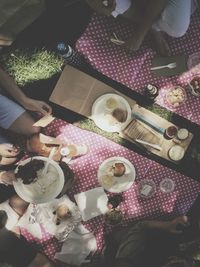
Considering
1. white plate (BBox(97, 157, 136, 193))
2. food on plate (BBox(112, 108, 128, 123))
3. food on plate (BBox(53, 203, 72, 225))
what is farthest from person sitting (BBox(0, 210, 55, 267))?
food on plate (BBox(112, 108, 128, 123))

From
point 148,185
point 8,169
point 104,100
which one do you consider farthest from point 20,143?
point 148,185

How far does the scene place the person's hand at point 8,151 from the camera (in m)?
5.25

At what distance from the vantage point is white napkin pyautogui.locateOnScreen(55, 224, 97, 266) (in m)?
5.25

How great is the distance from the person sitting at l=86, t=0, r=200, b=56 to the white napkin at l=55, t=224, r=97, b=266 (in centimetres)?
221

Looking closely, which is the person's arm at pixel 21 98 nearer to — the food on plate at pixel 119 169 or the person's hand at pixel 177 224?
the food on plate at pixel 119 169

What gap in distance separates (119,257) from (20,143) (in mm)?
1738

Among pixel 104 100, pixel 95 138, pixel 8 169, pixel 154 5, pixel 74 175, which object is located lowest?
pixel 8 169

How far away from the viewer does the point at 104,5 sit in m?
4.93

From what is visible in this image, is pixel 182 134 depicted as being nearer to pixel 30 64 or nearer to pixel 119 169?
pixel 119 169

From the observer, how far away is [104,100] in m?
5.39

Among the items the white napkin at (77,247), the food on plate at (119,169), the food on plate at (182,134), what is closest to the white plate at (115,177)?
the food on plate at (119,169)

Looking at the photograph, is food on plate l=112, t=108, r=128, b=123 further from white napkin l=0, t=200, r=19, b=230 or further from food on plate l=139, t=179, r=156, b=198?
white napkin l=0, t=200, r=19, b=230

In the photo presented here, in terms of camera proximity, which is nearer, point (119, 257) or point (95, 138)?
point (119, 257)

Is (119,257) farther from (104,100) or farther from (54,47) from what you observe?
(54,47)
